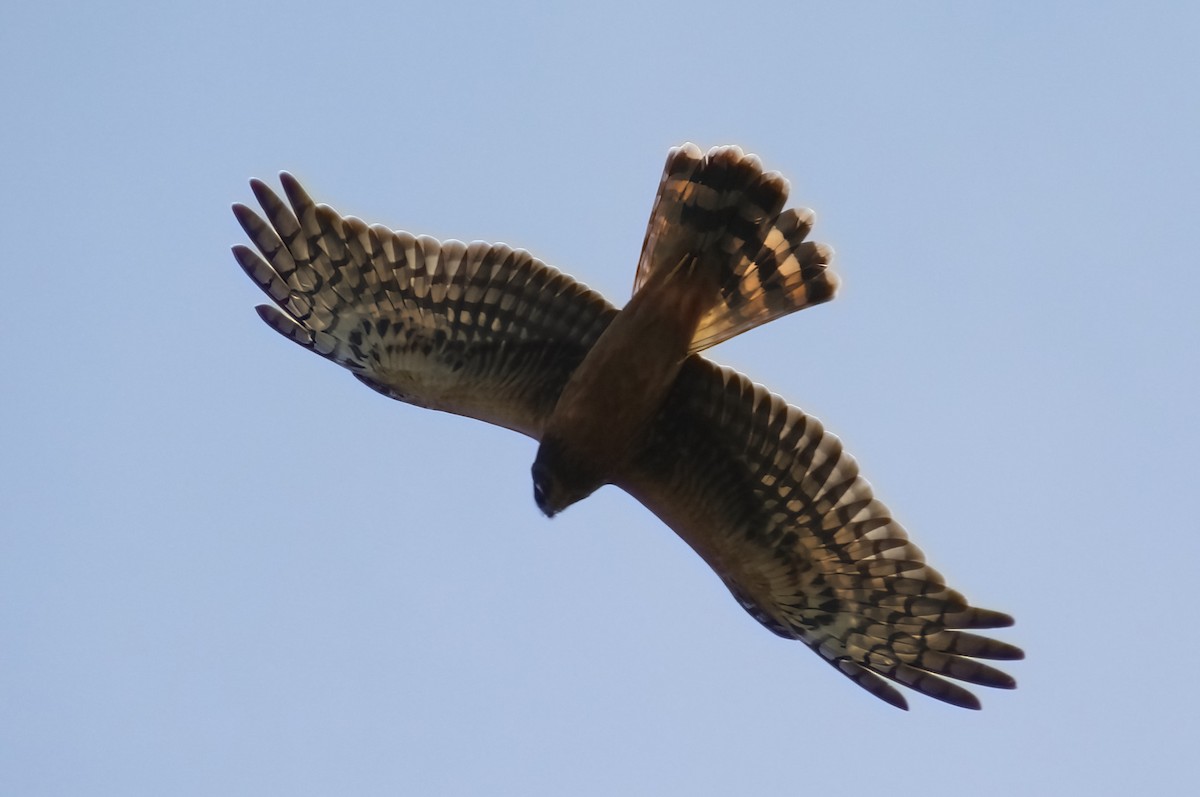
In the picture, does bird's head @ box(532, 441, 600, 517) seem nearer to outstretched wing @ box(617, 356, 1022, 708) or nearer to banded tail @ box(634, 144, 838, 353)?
outstretched wing @ box(617, 356, 1022, 708)

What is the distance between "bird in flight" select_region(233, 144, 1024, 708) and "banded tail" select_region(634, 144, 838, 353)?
0.01m

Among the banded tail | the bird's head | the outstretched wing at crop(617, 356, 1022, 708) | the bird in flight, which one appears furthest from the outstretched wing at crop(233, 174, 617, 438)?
the outstretched wing at crop(617, 356, 1022, 708)

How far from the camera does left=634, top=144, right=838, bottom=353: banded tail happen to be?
7164 millimetres

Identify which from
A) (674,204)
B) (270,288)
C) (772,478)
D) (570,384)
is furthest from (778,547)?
(270,288)

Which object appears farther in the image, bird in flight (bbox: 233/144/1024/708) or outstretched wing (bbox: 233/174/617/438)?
outstretched wing (bbox: 233/174/617/438)

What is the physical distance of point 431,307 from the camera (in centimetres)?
756

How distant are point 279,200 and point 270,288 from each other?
1.71 feet

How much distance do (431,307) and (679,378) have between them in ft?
4.86

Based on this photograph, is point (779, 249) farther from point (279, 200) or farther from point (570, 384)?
point (279, 200)

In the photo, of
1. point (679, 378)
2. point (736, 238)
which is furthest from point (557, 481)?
point (736, 238)

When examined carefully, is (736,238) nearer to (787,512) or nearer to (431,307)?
(787,512)

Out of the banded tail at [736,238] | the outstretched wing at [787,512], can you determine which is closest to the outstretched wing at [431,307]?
the banded tail at [736,238]

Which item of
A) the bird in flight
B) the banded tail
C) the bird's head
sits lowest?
the bird's head

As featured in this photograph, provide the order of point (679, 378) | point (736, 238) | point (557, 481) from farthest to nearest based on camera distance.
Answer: point (679, 378)
point (557, 481)
point (736, 238)
